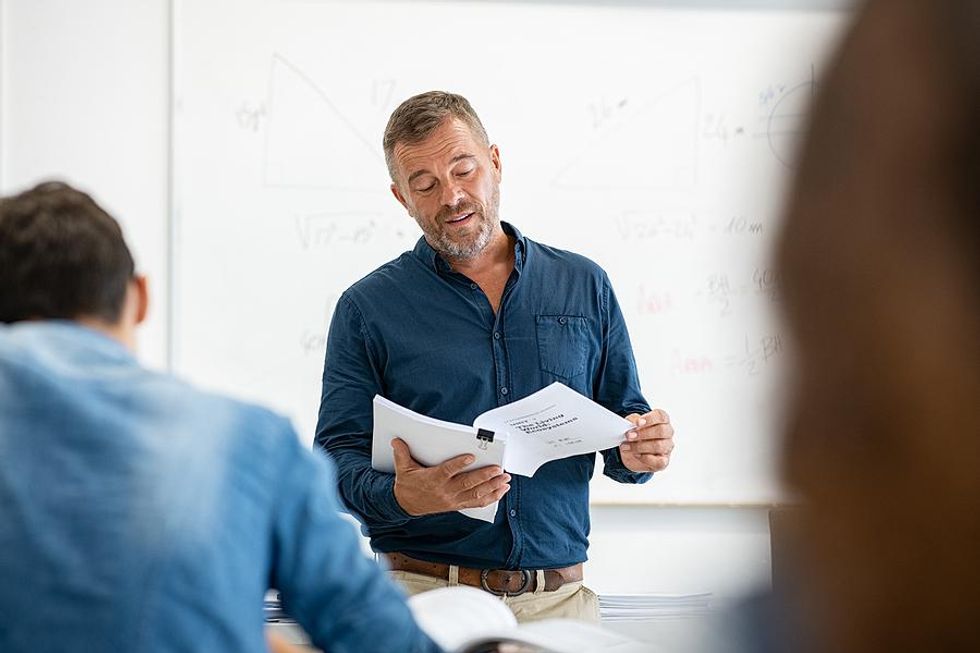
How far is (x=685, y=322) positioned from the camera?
10.2 feet

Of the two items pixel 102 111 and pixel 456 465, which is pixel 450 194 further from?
pixel 102 111

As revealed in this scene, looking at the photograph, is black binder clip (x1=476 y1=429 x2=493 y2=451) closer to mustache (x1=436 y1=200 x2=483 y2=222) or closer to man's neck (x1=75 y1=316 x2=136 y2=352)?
mustache (x1=436 y1=200 x2=483 y2=222)

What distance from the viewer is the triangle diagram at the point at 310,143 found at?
302cm

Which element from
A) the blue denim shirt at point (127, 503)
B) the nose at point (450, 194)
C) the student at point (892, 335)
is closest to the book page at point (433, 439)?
the nose at point (450, 194)

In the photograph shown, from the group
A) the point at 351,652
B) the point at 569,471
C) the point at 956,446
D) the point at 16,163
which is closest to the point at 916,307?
the point at 956,446

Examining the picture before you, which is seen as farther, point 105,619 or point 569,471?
point 569,471

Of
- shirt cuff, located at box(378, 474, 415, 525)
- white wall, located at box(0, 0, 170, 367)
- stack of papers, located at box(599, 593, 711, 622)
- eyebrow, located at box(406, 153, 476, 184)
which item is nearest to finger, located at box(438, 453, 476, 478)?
shirt cuff, located at box(378, 474, 415, 525)

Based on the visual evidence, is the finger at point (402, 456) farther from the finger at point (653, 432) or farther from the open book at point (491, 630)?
the open book at point (491, 630)

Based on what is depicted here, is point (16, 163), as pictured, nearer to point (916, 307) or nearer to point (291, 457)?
point (291, 457)

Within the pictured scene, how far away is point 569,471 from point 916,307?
5.95 feet

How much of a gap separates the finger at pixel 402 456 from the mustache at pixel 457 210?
52 cm

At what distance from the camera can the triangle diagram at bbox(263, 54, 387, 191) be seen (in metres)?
3.02

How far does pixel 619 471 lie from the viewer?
2.17m

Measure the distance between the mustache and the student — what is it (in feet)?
6.11
